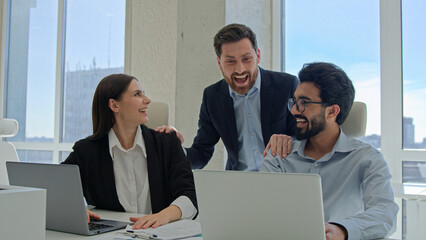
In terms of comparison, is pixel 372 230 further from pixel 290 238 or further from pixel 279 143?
pixel 279 143

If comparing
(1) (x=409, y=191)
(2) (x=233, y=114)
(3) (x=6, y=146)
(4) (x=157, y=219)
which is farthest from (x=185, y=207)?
(3) (x=6, y=146)

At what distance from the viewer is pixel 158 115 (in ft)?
7.97

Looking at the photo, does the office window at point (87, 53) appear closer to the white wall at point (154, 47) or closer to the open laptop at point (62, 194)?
the white wall at point (154, 47)

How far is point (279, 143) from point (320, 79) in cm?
31

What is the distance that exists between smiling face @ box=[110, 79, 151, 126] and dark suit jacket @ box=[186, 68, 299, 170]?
0.44m

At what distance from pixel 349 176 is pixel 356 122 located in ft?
1.09

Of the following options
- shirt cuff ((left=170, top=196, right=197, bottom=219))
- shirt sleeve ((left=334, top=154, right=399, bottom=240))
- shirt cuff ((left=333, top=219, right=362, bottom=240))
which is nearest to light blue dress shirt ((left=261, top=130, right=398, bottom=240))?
shirt sleeve ((left=334, top=154, right=399, bottom=240))

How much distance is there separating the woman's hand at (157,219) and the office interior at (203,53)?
1.42m

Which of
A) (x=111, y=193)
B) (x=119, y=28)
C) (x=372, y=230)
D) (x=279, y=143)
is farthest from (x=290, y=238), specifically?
(x=119, y=28)

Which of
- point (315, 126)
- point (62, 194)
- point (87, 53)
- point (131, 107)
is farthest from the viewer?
point (87, 53)

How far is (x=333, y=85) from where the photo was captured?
1.75 m

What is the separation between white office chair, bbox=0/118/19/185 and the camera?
324cm

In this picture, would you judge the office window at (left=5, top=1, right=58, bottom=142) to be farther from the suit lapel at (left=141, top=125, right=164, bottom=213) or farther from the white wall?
the suit lapel at (left=141, top=125, right=164, bottom=213)

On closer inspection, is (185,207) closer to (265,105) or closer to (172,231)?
(172,231)
